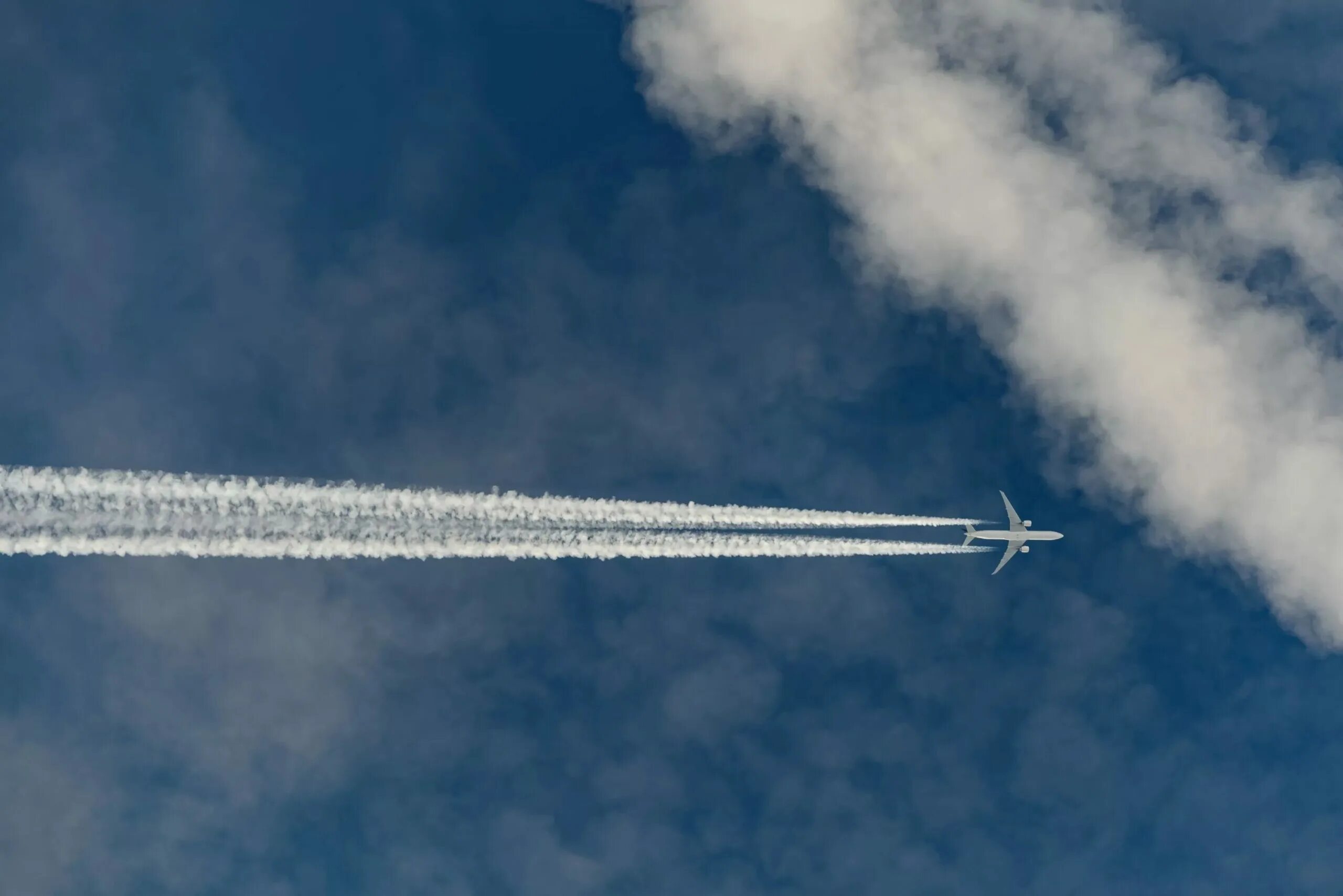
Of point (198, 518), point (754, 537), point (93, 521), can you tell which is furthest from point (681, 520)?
point (93, 521)

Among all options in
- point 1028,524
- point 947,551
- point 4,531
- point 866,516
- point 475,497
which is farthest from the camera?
point 1028,524

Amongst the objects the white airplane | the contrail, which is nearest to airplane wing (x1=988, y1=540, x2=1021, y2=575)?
the white airplane

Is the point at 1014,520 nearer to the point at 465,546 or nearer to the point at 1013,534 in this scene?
the point at 1013,534

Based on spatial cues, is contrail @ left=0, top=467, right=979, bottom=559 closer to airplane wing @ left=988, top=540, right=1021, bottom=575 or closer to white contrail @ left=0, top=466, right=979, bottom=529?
white contrail @ left=0, top=466, right=979, bottom=529

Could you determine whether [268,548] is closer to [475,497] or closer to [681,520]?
[475,497]

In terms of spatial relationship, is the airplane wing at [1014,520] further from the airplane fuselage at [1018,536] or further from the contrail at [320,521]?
the contrail at [320,521]
